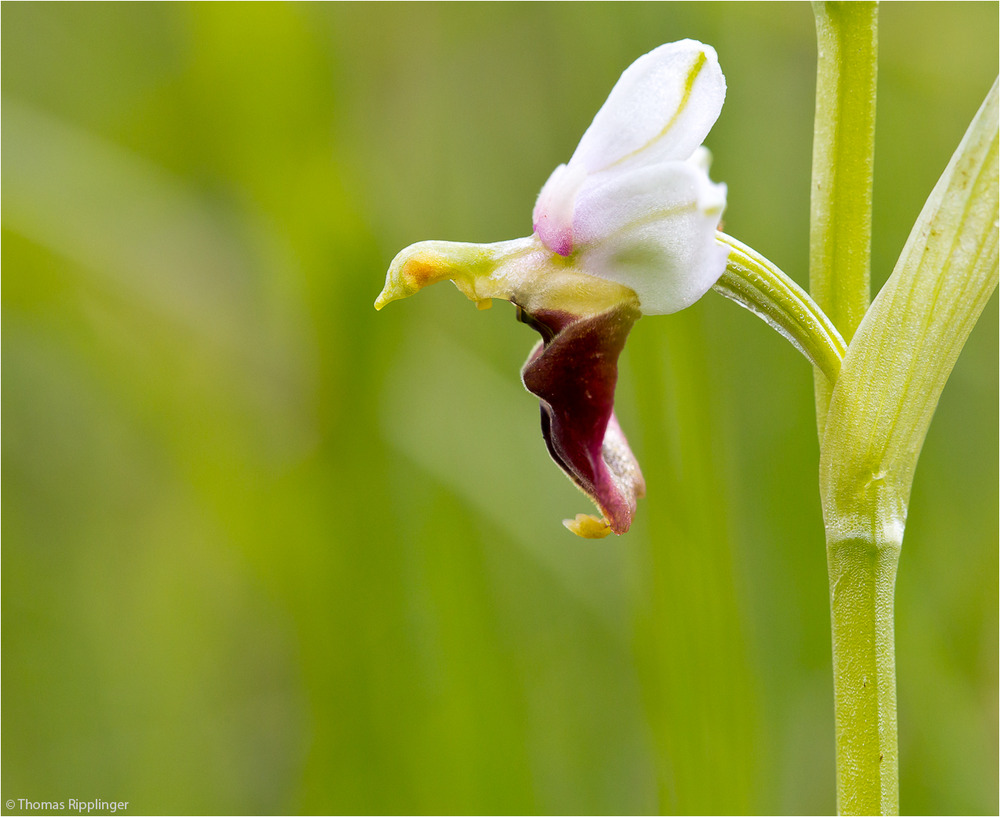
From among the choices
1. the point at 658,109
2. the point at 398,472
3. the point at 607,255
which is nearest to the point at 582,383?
the point at 607,255

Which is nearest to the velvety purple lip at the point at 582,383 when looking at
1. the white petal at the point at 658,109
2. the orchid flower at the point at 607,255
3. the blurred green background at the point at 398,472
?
the orchid flower at the point at 607,255

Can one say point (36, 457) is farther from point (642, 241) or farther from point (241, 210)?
point (642, 241)

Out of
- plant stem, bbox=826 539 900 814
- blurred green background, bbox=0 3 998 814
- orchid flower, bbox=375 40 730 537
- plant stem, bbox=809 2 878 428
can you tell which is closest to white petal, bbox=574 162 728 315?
orchid flower, bbox=375 40 730 537

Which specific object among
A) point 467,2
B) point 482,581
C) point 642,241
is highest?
point 467,2

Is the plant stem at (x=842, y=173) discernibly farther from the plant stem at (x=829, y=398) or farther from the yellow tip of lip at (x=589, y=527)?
the yellow tip of lip at (x=589, y=527)

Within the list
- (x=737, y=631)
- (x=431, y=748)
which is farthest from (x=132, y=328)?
(x=737, y=631)

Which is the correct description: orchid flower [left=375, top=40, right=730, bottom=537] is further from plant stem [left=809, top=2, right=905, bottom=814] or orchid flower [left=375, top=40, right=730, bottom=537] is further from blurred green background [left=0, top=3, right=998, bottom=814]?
blurred green background [left=0, top=3, right=998, bottom=814]
